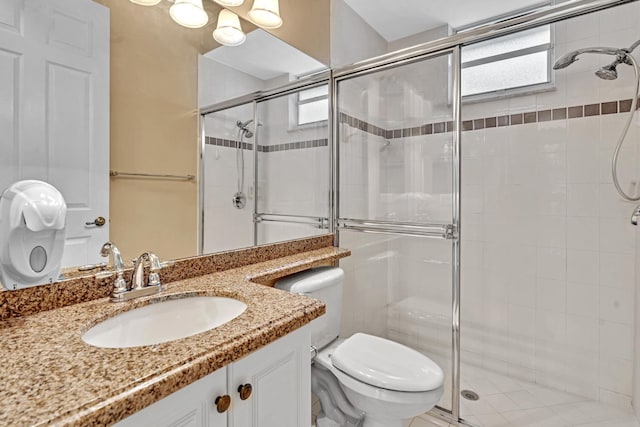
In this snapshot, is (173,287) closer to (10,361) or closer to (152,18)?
(10,361)

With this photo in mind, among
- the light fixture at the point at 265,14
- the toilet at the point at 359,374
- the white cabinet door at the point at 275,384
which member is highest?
the light fixture at the point at 265,14

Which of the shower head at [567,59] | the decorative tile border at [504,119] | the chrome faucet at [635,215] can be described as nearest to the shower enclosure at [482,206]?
the decorative tile border at [504,119]

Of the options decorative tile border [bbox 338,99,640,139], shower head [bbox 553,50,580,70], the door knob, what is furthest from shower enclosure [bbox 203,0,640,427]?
the door knob

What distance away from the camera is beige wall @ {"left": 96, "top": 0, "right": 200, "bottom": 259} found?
1096mm

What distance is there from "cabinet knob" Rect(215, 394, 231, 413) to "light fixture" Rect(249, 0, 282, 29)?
5.23 ft

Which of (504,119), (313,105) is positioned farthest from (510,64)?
(313,105)

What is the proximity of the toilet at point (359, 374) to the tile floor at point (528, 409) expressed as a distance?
386 mm

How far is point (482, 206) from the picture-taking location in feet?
7.48

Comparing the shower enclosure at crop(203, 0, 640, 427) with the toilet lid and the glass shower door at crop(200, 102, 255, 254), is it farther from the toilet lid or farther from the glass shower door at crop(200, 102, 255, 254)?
the toilet lid

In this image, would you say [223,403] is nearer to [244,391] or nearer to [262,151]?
[244,391]

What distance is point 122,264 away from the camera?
3.39 ft

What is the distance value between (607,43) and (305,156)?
1.78 m

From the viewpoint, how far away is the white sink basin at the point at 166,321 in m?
0.89

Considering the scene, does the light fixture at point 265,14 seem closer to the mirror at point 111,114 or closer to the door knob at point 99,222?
the mirror at point 111,114
